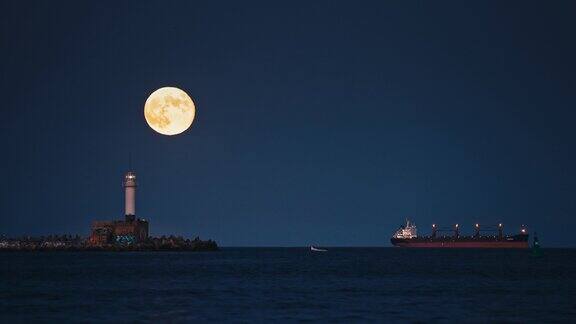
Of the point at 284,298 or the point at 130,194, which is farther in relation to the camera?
Result: the point at 130,194

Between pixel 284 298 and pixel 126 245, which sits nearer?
pixel 284 298

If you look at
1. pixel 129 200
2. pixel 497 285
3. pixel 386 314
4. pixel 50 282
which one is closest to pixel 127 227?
pixel 129 200

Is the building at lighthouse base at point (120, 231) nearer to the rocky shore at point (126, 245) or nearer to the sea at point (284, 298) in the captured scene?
the rocky shore at point (126, 245)

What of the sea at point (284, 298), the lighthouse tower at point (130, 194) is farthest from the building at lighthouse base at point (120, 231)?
the sea at point (284, 298)

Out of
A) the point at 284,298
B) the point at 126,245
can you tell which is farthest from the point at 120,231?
the point at 284,298

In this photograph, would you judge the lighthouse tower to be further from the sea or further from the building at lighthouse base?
the sea

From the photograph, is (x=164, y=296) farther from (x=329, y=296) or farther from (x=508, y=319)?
(x=508, y=319)

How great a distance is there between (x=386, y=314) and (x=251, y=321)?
8203 mm

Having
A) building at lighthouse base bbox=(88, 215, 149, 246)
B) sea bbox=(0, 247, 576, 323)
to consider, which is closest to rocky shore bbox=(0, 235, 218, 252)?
building at lighthouse base bbox=(88, 215, 149, 246)

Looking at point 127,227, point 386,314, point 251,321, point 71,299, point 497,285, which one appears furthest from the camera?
point 127,227

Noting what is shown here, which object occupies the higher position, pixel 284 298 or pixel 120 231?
pixel 120 231

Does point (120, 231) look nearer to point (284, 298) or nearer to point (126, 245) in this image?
point (126, 245)

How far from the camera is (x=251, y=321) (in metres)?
48.6

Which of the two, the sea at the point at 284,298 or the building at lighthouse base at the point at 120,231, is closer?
the sea at the point at 284,298
